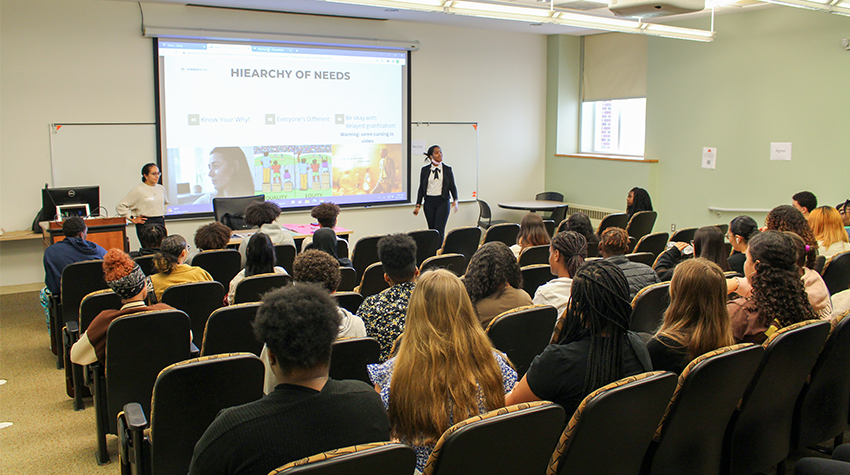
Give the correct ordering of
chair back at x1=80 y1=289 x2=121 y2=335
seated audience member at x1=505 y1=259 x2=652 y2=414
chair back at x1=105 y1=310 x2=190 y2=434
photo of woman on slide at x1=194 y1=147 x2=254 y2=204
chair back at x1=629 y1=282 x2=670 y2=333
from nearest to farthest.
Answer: seated audience member at x1=505 y1=259 x2=652 y2=414
chair back at x1=105 y1=310 x2=190 y2=434
chair back at x1=629 y1=282 x2=670 y2=333
chair back at x1=80 y1=289 x2=121 y2=335
photo of woman on slide at x1=194 y1=147 x2=254 y2=204

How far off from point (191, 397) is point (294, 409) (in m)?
0.96

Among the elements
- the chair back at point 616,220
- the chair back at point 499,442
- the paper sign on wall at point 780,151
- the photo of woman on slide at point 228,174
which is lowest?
the chair back at point 499,442

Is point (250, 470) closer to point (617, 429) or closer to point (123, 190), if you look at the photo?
point (617, 429)

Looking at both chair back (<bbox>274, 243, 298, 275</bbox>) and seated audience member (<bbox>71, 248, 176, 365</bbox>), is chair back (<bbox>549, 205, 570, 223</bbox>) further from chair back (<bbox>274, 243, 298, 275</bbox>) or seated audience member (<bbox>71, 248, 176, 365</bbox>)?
seated audience member (<bbox>71, 248, 176, 365</bbox>)

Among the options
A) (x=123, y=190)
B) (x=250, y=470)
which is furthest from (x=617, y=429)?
(x=123, y=190)

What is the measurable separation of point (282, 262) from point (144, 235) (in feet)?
3.58

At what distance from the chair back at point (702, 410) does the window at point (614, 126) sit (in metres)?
8.37

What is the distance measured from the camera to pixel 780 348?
2.34 meters

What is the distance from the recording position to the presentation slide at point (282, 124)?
7.95 metres

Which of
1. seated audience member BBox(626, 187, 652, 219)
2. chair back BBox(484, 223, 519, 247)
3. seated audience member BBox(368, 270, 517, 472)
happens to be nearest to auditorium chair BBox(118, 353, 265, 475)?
seated audience member BBox(368, 270, 517, 472)

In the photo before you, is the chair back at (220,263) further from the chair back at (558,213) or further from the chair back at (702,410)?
the chair back at (558,213)

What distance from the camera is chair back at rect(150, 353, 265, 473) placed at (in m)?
2.26

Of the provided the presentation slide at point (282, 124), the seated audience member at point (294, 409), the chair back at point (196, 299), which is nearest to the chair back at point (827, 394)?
the seated audience member at point (294, 409)

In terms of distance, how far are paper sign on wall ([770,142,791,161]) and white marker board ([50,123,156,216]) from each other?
7.74 m
